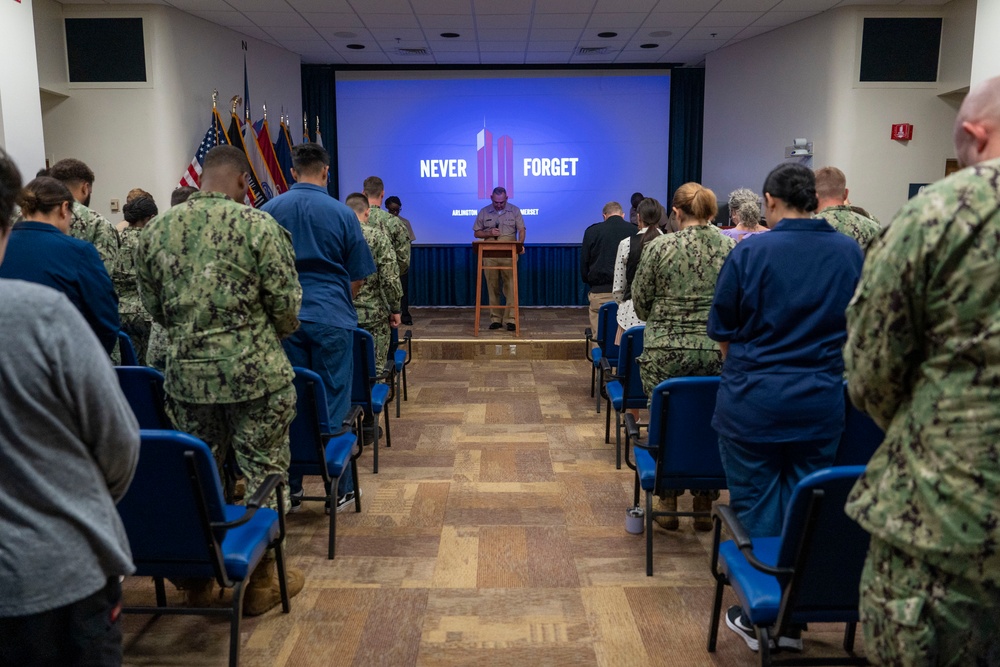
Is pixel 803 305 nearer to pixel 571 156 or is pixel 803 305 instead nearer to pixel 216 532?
pixel 216 532

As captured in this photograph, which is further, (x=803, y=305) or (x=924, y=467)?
(x=803, y=305)

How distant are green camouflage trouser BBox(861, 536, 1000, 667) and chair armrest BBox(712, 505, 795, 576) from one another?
560 millimetres

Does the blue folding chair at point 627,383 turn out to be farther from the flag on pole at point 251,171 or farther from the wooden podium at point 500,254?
the flag on pole at point 251,171

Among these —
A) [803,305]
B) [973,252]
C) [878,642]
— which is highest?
[973,252]

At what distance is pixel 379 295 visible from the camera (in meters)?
4.45

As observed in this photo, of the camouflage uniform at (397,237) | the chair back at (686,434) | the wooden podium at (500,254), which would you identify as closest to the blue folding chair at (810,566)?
the chair back at (686,434)

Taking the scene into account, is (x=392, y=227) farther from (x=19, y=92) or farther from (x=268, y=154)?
(x=268, y=154)

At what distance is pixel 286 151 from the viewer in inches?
338

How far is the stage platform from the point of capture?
7105mm

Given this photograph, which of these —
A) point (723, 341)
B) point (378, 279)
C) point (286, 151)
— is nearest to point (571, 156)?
point (286, 151)

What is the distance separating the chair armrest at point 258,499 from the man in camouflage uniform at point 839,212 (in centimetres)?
257

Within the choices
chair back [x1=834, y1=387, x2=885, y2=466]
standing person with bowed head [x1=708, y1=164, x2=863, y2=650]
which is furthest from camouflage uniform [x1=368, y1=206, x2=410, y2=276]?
chair back [x1=834, y1=387, x2=885, y2=466]

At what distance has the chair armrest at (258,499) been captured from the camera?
1912 mm

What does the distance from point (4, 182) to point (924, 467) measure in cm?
132
